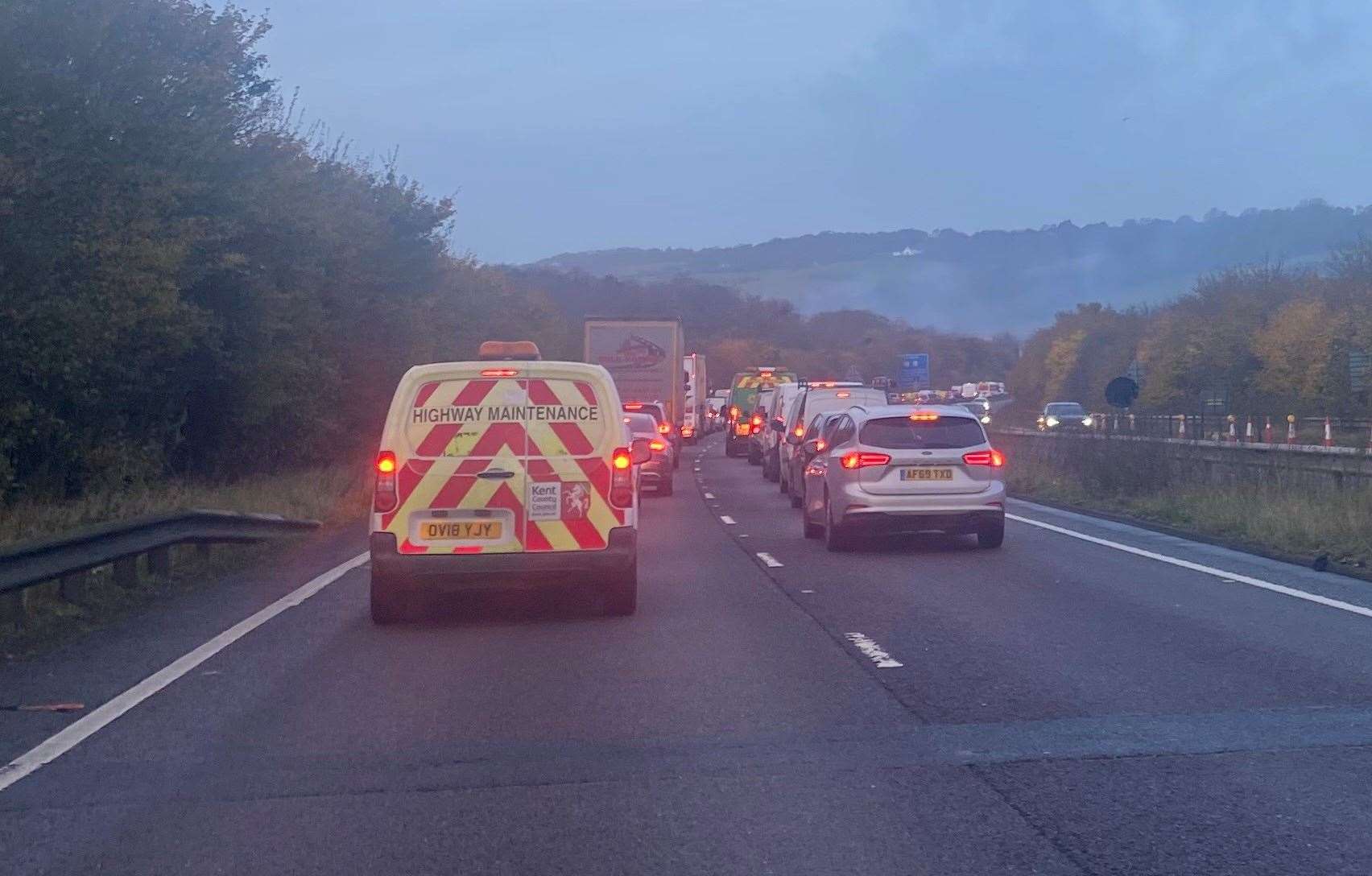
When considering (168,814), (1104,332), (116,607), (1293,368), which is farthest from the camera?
(1104,332)

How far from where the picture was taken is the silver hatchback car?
16422 millimetres

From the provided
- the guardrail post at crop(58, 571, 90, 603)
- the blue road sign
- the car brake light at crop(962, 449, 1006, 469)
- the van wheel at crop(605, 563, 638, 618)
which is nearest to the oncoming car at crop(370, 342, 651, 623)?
the van wheel at crop(605, 563, 638, 618)

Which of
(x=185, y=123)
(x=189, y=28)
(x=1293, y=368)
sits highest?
(x=189, y=28)

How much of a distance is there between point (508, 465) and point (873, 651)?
9.73 feet

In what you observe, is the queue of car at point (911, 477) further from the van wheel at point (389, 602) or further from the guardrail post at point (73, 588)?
the guardrail post at point (73, 588)

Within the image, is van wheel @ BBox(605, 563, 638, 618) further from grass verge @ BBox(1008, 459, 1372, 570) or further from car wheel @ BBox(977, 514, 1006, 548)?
grass verge @ BBox(1008, 459, 1372, 570)

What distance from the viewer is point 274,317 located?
24297 millimetres

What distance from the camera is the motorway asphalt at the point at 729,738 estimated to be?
5.94 m

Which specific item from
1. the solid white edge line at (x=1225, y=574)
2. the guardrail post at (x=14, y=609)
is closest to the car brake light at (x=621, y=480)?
the guardrail post at (x=14, y=609)

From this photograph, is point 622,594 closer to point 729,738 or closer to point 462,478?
point 462,478

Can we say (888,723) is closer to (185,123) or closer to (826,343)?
(185,123)

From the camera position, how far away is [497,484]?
11.3 meters

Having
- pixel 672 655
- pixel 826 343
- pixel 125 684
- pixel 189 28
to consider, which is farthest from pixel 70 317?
pixel 826 343

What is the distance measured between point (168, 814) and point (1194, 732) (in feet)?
15.6
